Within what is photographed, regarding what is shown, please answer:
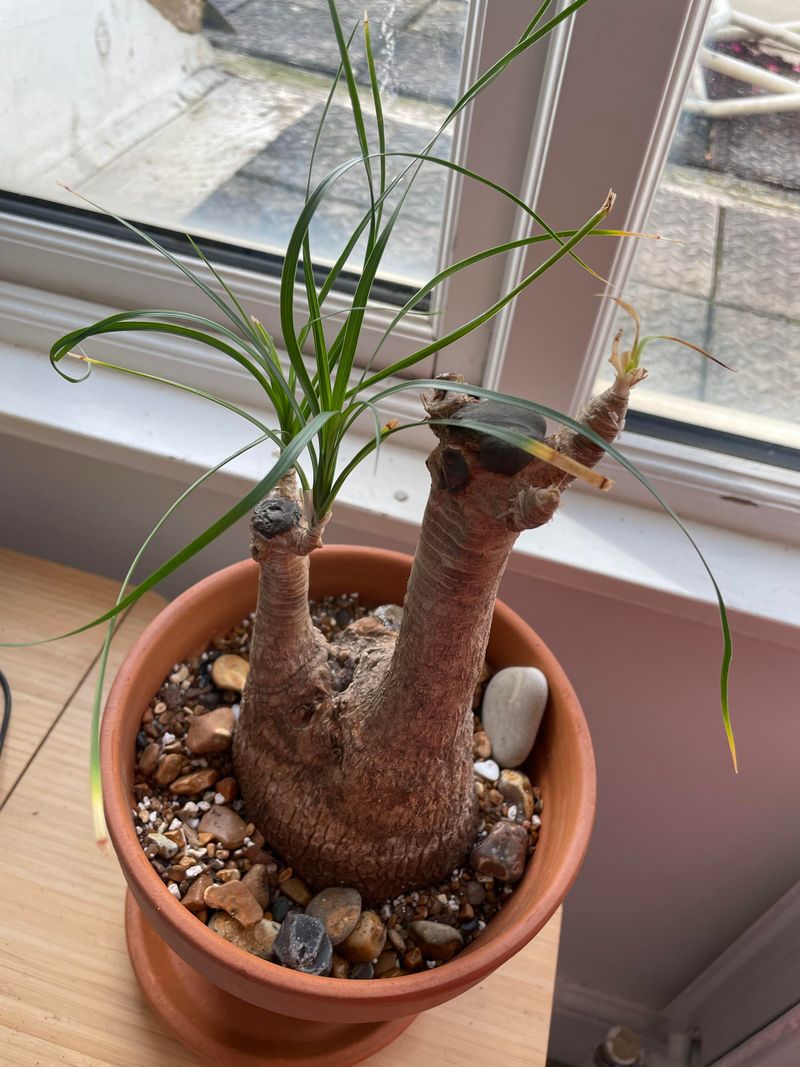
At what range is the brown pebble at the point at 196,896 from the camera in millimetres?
599

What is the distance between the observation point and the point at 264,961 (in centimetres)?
53

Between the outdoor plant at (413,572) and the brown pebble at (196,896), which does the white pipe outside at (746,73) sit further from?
the brown pebble at (196,896)

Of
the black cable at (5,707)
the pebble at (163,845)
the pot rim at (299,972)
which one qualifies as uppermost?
the pot rim at (299,972)

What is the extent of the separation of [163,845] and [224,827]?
5cm

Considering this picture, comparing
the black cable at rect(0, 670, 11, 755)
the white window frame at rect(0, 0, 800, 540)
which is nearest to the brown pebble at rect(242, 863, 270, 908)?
the black cable at rect(0, 670, 11, 755)

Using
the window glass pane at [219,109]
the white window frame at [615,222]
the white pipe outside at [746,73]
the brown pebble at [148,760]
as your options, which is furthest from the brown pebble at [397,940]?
the white pipe outside at [746,73]

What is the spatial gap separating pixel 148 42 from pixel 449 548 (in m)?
0.69

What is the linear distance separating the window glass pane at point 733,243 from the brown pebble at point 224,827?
0.55 m

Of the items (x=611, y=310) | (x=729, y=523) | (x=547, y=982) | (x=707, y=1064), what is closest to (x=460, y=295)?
(x=611, y=310)

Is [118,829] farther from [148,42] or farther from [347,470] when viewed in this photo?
[148,42]

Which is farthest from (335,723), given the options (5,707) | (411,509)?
(5,707)

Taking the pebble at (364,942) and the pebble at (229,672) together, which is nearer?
the pebble at (364,942)

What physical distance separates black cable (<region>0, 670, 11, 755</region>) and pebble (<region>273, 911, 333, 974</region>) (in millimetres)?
375

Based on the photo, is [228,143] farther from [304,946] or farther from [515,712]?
[304,946]
